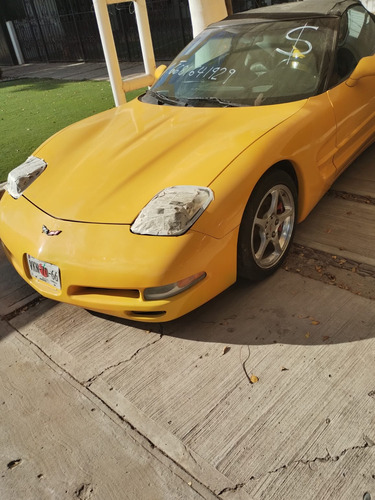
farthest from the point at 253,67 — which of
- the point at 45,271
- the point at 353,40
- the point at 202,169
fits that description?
the point at 45,271

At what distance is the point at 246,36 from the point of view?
354cm

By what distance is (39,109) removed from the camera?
338 inches

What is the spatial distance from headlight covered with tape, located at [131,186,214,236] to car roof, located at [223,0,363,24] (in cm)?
203

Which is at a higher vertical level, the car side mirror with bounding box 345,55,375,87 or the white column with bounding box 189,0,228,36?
the white column with bounding box 189,0,228,36

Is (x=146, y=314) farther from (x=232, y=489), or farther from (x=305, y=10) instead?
(x=305, y=10)

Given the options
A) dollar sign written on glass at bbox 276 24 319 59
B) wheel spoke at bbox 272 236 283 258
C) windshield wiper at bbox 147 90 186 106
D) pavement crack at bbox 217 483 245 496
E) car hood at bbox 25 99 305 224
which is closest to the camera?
pavement crack at bbox 217 483 245 496

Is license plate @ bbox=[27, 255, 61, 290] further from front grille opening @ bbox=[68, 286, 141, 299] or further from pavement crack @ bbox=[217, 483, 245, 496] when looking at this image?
pavement crack @ bbox=[217, 483, 245, 496]

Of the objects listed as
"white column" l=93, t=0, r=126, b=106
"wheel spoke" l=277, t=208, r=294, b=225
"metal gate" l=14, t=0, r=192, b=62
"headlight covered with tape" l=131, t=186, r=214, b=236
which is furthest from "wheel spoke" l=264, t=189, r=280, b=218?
"metal gate" l=14, t=0, r=192, b=62

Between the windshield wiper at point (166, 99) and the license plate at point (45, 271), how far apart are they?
1.61 m

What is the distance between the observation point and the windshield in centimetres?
312

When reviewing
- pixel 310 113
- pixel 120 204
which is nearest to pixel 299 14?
pixel 310 113

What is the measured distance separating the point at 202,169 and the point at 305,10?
6.58 feet

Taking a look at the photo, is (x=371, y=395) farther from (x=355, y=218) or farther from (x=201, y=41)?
(x=201, y=41)

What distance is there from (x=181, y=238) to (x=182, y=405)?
2.60 ft
